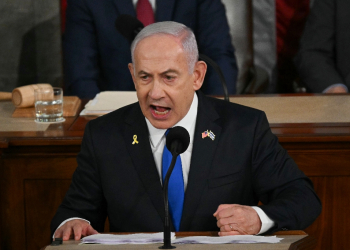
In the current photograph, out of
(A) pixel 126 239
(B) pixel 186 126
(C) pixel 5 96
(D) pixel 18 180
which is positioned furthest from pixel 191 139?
(C) pixel 5 96

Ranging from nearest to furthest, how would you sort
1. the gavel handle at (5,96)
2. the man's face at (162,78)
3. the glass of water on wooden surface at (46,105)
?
the man's face at (162,78), the glass of water on wooden surface at (46,105), the gavel handle at (5,96)

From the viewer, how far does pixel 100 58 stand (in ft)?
10.2

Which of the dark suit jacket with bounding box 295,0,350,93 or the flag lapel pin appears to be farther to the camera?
the dark suit jacket with bounding box 295,0,350,93

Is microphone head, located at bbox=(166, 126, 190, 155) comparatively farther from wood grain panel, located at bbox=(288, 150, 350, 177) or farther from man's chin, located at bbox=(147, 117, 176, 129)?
wood grain panel, located at bbox=(288, 150, 350, 177)

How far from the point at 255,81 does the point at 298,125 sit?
61.5 inches

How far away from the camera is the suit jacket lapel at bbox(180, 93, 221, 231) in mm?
1386

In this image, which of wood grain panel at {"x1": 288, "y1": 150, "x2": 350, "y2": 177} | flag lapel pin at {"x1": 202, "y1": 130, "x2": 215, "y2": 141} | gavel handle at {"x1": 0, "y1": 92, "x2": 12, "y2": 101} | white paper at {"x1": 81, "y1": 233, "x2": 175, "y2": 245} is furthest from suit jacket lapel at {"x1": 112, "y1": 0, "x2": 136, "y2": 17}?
white paper at {"x1": 81, "y1": 233, "x2": 175, "y2": 245}

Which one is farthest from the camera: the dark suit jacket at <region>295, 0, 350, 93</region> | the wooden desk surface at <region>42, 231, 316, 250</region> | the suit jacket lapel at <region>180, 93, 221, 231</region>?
the dark suit jacket at <region>295, 0, 350, 93</region>

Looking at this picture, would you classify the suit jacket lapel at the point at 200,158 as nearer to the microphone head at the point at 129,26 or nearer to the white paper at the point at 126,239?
the white paper at the point at 126,239

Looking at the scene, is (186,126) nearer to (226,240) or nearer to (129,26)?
(226,240)

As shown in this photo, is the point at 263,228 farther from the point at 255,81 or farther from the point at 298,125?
the point at 255,81

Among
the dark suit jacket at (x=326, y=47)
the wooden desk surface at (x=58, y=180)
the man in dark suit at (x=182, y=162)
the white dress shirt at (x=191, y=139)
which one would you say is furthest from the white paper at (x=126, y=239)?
the dark suit jacket at (x=326, y=47)

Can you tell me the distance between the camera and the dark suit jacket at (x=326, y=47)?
126 inches

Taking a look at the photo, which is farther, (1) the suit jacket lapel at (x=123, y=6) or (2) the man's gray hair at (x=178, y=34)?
(1) the suit jacket lapel at (x=123, y=6)
